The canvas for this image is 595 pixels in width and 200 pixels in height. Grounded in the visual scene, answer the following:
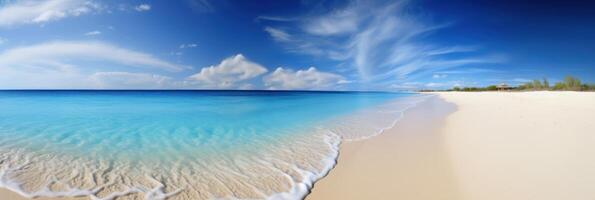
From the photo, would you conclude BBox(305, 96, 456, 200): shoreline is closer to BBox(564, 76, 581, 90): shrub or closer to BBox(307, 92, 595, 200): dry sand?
BBox(307, 92, 595, 200): dry sand

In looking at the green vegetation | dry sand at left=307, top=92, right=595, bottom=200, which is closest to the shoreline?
dry sand at left=307, top=92, right=595, bottom=200

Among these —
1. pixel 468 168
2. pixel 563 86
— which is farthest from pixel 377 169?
pixel 563 86

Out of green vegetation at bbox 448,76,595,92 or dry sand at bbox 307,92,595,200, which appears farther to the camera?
green vegetation at bbox 448,76,595,92

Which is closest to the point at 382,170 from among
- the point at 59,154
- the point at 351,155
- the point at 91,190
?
the point at 351,155

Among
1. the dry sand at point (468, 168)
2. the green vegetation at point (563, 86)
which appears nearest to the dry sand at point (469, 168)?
the dry sand at point (468, 168)

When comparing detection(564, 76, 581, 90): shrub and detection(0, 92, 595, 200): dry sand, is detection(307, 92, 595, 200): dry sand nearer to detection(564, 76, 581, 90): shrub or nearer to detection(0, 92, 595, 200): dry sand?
detection(0, 92, 595, 200): dry sand

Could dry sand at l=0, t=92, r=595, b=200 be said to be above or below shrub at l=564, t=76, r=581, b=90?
below

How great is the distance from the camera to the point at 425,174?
3.51 m

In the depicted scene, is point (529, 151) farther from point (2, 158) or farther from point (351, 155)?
point (2, 158)

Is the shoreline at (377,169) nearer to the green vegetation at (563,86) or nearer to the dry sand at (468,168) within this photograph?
the dry sand at (468,168)

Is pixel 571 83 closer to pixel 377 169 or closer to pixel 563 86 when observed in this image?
pixel 563 86

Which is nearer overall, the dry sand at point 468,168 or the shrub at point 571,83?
the dry sand at point 468,168

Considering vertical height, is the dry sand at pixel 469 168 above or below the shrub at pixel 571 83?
below

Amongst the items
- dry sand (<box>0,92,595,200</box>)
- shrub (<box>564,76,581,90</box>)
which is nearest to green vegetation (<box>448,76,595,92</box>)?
shrub (<box>564,76,581,90</box>)
